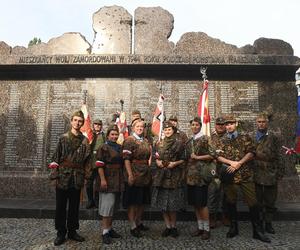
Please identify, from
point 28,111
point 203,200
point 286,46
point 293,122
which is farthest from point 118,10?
point 203,200

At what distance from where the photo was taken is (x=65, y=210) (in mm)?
4285

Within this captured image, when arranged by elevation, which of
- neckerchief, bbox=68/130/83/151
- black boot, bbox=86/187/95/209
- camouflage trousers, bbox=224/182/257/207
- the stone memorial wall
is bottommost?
black boot, bbox=86/187/95/209

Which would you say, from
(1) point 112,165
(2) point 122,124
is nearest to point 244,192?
(1) point 112,165

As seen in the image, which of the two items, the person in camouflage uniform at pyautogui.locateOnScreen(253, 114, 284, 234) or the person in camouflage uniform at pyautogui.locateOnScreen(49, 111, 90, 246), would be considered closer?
the person in camouflage uniform at pyautogui.locateOnScreen(49, 111, 90, 246)

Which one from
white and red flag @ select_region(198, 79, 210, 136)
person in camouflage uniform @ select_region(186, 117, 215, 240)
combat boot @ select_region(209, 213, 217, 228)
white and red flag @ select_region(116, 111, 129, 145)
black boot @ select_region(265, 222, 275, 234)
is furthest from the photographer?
white and red flag @ select_region(116, 111, 129, 145)

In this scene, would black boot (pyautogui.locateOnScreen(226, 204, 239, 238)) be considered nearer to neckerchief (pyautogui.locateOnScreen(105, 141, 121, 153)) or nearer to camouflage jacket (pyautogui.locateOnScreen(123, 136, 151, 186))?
camouflage jacket (pyautogui.locateOnScreen(123, 136, 151, 186))

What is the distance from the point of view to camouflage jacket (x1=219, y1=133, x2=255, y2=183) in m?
4.49

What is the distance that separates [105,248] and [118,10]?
6.54 m

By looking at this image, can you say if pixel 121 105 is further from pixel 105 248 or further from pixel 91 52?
pixel 105 248

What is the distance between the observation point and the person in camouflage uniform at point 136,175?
14.9 ft

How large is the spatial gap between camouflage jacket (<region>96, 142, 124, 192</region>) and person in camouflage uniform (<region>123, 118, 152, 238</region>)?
0.11 metres

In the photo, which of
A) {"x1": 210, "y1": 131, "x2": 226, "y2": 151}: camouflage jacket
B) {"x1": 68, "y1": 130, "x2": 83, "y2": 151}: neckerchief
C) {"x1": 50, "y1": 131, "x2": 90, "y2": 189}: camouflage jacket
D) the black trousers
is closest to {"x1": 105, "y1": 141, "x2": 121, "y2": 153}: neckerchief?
{"x1": 50, "y1": 131, "x2": 90, "y2": 189}: camouflage jacket

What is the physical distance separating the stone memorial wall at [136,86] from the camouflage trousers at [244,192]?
3.12 metres

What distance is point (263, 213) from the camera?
195 inches
